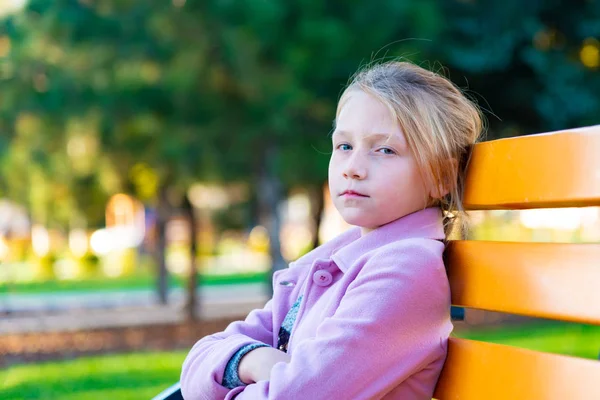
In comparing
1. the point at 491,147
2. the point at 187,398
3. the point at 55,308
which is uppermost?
the point at 491,147

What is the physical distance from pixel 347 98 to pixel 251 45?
606 cm

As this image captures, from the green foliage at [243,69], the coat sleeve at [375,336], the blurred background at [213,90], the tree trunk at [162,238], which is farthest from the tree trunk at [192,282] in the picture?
the coat sleeve at [375,336]

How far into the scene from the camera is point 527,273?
1.43m

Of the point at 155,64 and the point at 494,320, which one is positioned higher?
the point at 155,64

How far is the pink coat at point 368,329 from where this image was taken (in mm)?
1456

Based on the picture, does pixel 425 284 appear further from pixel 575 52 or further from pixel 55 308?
pixel 55 308

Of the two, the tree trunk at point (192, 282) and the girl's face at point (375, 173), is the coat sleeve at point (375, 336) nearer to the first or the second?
the girl's face at point (375, 173)

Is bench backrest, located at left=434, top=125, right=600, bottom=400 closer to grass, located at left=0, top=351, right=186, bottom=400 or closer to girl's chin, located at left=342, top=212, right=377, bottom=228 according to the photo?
girl's chin, located at left=342, top=212, right=377, bottom=228

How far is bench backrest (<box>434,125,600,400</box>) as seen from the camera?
4.29 ft

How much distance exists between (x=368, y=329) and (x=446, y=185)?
14.7 inches

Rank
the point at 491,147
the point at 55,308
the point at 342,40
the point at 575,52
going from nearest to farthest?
1. the point at 491,147
2. the point at 342,40
3. the point at 575,52
4. the point at 55,308

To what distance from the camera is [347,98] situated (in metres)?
1.77

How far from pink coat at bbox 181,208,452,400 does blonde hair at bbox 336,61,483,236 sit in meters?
0.07

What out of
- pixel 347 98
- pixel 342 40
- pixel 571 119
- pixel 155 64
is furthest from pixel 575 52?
pixel 347 98
